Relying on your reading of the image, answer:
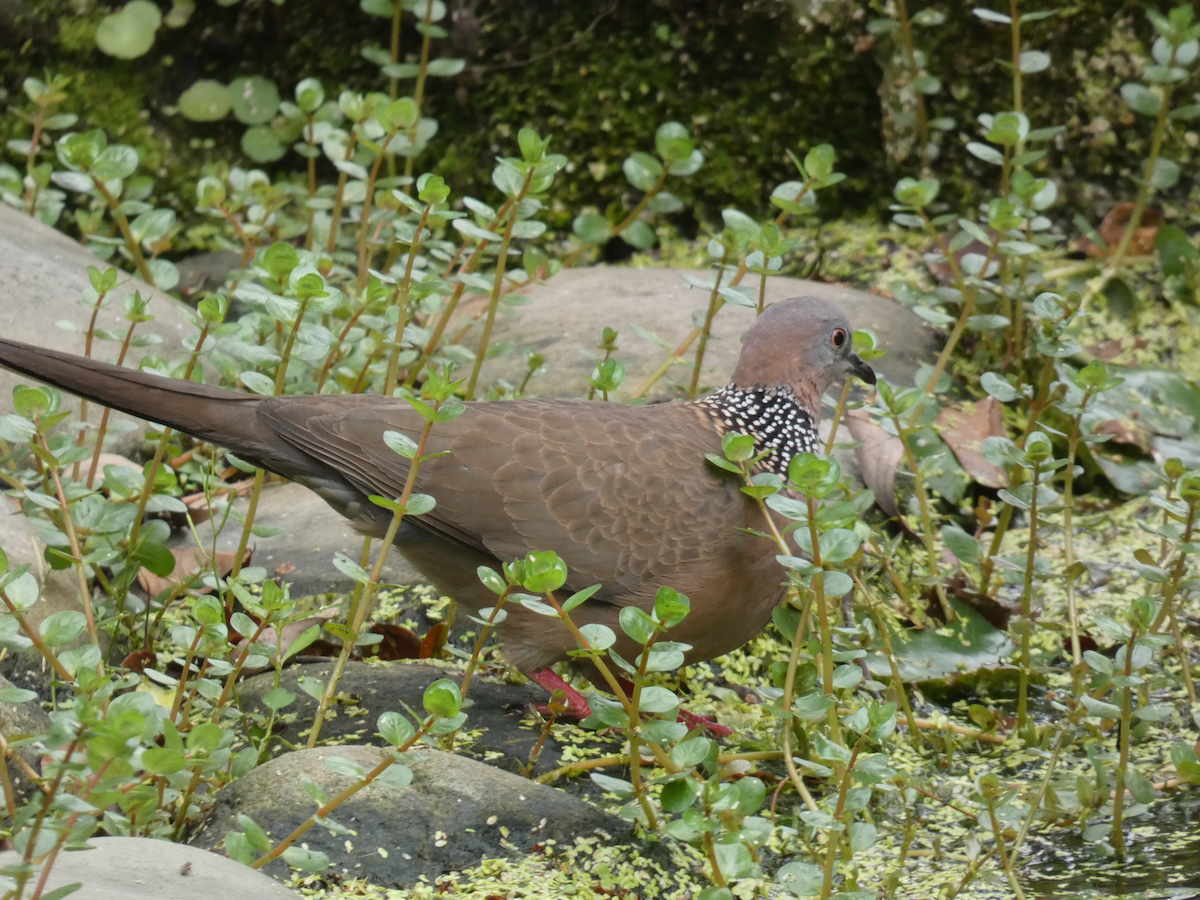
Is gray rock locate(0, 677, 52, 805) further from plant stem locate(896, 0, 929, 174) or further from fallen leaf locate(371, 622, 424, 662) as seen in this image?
plant stem locate(896, 0, 929, 174)

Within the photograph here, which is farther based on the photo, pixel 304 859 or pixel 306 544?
pixel 306 544

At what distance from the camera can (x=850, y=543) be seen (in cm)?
247

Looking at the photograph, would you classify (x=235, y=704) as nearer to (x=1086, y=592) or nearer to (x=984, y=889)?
(x=984, y=889)

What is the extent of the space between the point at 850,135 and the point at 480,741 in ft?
12.2

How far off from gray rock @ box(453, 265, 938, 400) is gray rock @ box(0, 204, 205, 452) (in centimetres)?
114

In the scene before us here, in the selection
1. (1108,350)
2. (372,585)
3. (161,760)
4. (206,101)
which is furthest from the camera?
(206,101)

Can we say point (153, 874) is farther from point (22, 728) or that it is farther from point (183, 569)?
point (183, 569)

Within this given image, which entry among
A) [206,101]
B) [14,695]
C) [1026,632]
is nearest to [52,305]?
[206,101]

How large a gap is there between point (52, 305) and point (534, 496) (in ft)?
6.99

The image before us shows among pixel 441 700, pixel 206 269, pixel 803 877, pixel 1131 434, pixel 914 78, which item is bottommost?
pixel 206 269

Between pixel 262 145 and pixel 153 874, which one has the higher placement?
pixel 262 145

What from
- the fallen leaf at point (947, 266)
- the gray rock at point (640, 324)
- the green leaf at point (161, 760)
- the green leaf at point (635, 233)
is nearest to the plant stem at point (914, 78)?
the fallen leaf at point (947, 266)

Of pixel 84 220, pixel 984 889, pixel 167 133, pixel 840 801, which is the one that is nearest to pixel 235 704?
pixel 840 801

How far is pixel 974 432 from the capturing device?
490 centimetres
